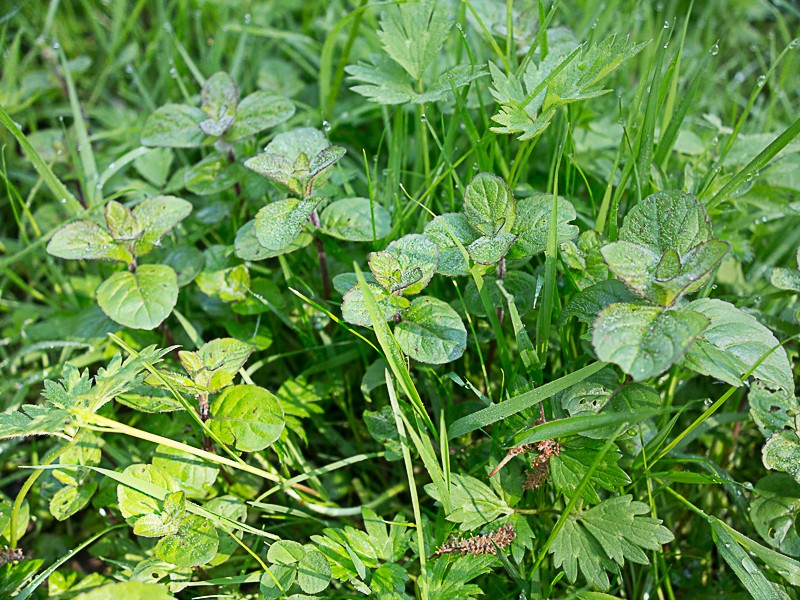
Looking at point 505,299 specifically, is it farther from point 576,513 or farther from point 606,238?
point 576,513

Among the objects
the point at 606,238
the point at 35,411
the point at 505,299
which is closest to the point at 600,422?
the point at 505,299

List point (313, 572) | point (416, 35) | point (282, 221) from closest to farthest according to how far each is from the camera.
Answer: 1. point (313, 572)
2. point (282, 221)
3. point (416, 35)

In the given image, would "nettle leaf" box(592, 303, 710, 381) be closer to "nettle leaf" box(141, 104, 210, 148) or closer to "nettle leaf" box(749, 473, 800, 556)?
"nettle leaf" box(749, 473, 800, 556)

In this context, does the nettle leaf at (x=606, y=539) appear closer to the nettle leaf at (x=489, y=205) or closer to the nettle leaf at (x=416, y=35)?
the nettle leaf at (x=489, y=205)

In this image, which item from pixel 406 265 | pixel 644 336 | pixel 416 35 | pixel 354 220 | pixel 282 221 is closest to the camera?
pixel 644 336

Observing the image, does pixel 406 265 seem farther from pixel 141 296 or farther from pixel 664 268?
pixel 141 296

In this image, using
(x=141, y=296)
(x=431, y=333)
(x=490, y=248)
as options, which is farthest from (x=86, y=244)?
(x=490, y=248)
